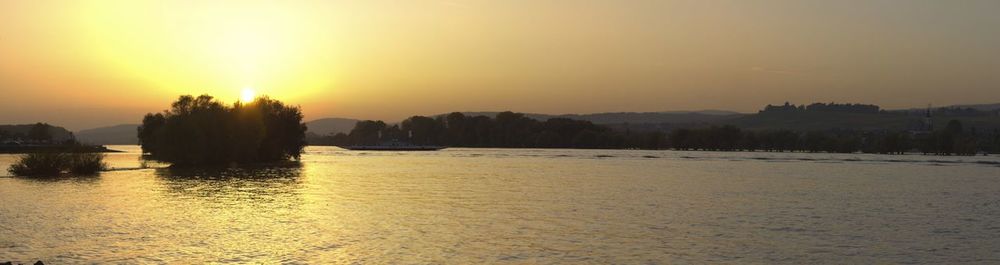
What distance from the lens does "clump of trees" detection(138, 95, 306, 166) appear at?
13062 centimetres

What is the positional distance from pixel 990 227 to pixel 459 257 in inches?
1259

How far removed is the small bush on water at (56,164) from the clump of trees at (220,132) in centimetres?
1978

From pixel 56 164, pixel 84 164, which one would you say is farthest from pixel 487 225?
pixel 84 164

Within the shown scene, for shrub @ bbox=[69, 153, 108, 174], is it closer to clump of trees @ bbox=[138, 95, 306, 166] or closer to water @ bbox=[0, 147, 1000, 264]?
clump of trees @ bbox=[138, 95, 306, 166]

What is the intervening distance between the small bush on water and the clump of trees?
1978cm

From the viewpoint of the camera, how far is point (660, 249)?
1403 inches

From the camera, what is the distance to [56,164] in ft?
330

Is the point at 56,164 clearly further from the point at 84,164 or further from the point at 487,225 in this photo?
the point at 487,225

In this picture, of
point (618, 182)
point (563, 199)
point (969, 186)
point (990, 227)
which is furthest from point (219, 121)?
point (990, 227)

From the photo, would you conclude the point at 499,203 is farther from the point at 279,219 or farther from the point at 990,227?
the point at 990,227

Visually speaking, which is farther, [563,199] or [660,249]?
[563,199]

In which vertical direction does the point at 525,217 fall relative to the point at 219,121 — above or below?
below

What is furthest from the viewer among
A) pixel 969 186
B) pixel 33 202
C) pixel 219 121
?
pixel 219 121

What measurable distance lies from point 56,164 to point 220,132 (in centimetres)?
3570
